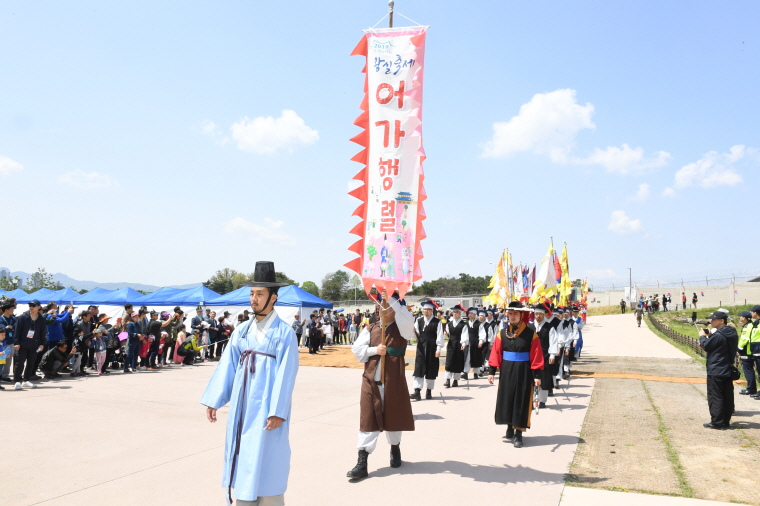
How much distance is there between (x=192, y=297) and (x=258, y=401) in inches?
841

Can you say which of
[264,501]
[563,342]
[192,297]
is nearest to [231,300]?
[192,297]

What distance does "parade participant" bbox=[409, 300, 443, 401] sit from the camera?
35.6 feet

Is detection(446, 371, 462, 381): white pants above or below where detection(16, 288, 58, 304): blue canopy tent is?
below

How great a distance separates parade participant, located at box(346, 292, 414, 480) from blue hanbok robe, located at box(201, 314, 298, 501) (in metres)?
1.98

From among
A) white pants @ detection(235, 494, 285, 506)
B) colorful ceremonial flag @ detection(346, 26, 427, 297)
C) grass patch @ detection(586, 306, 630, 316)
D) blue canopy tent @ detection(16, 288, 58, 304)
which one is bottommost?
white pants @ detection(235, 494, 285, 506)

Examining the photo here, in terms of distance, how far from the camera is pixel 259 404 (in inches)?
142

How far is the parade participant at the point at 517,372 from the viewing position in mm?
6754

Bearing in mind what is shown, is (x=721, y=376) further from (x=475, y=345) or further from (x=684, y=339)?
(x=684, y=339)

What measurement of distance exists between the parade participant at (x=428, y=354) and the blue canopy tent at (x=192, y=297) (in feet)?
48.6

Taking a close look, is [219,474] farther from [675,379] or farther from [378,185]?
[675,379]

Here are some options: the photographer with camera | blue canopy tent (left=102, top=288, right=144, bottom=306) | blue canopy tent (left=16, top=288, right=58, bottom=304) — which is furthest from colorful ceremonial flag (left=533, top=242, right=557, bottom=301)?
blue canopy tent (left=16, top=288, right=58, bottom=304)

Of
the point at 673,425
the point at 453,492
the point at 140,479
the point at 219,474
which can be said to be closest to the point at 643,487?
the point at 453,492

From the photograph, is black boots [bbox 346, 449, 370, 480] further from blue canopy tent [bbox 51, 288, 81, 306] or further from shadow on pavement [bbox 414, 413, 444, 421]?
blue canopy tent [bbox 51, 288, 81, 306]

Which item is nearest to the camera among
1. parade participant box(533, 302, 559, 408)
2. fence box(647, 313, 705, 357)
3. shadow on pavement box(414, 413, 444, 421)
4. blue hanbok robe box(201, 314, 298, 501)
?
blue hanbok robe box(201, 314, 298, 501)
